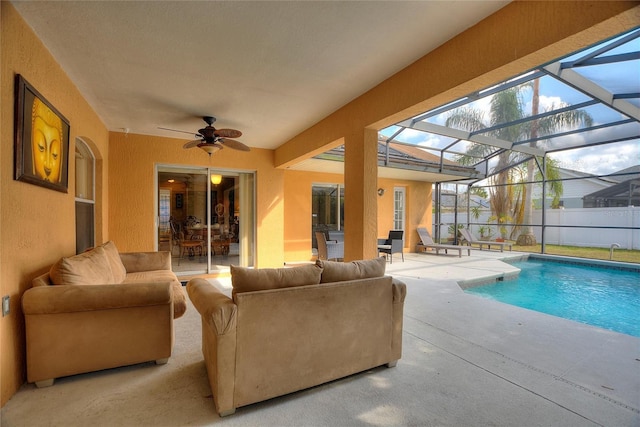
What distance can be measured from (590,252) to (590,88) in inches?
282

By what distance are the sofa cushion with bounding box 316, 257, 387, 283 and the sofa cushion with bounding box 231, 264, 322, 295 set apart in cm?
6

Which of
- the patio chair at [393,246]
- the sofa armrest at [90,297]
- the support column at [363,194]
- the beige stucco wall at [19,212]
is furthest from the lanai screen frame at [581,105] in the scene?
the beige stucco wall at [19,212]

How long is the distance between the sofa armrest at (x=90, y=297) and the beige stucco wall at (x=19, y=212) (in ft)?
0.45

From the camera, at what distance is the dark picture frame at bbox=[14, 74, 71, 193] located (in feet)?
6.40

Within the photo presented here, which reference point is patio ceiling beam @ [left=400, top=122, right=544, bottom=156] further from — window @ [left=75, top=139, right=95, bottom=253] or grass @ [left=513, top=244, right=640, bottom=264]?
window @ [left=75, top=139, right=95, bottom=253]

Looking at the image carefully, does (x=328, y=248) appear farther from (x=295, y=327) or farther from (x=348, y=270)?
(x=295, y=327)

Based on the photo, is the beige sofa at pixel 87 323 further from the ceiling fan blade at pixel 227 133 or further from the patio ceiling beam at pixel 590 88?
the patio ceiling beam at pixel 590 88

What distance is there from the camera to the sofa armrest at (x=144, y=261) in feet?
12.2

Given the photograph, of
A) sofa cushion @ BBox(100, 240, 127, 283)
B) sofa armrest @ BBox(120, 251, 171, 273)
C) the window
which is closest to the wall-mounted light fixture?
the window

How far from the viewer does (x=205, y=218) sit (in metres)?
5.77

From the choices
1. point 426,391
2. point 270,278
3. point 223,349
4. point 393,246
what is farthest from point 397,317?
point 393,246

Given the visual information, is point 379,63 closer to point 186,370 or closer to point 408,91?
point 408,91

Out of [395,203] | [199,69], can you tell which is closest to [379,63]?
[199,69]

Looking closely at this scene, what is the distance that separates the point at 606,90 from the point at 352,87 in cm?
402
